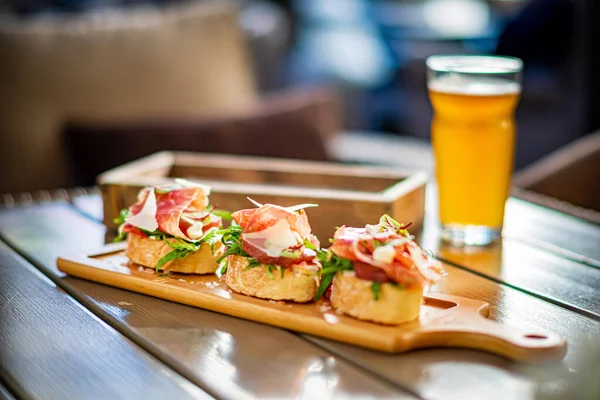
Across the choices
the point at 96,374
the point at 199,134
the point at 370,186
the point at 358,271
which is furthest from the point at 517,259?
the point at 199,134

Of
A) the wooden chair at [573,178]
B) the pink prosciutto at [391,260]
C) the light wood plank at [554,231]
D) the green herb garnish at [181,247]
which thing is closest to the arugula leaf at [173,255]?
the green herb garnish at [181,247]

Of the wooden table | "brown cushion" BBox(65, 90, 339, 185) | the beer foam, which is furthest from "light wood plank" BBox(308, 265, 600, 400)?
"brown cushion" BBox(65, 90, 339, 185)

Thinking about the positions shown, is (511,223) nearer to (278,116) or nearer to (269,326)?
(269,326)

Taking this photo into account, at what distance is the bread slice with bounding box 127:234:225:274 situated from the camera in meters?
1.05

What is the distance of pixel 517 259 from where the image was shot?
122 cm

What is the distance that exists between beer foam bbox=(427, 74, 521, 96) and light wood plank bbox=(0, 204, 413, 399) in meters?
0.56

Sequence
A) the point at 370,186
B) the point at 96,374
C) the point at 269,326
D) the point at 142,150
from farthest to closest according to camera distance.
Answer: the point at 142,150, the point at 370,186, the point at 269,326, the point at 96,374

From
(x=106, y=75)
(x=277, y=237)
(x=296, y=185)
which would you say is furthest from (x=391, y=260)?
(x=106, y=75)

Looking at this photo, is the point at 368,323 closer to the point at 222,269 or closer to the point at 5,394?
the point at 222,269

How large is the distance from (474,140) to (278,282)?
1.64 ft

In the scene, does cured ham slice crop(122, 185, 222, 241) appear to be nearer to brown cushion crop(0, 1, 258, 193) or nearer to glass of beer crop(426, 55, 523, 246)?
glass of beer crop(426, 55, 523, 246)

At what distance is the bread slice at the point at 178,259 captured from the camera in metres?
1.05

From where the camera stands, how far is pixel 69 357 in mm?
853

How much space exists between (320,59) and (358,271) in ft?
17.0
